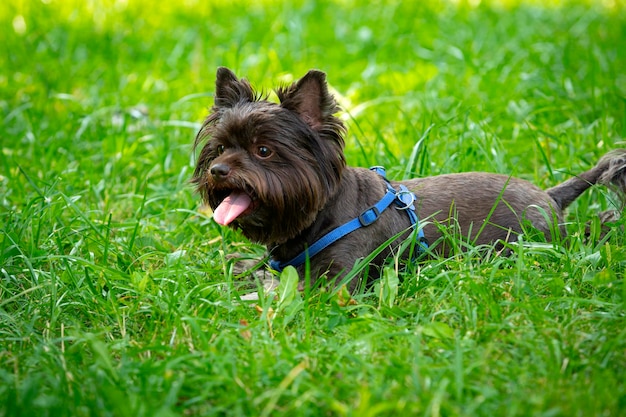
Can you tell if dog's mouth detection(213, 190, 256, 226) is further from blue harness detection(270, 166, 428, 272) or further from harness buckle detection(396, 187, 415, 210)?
harness buckle detection(396, 187, 415, 210)

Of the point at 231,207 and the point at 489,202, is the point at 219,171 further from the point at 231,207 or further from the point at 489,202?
the point at 489,202

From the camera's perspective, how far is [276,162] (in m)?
3.32

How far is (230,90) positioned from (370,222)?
995mm

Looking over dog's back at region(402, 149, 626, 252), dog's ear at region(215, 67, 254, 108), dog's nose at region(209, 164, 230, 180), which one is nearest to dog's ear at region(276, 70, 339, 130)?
dog's ear at region(215, 67, 254, 108)

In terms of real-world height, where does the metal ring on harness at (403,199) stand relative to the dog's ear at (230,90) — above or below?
below

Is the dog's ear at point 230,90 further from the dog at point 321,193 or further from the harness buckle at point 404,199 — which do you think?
the harness buckle at point 404,199

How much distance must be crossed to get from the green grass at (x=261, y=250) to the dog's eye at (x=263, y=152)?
1.86 ft

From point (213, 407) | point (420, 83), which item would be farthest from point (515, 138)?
point (213, 407)

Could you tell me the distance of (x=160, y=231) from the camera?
4.07m

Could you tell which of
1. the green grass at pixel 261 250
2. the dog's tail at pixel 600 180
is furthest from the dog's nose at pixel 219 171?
the dog's tail at pixel 600 180

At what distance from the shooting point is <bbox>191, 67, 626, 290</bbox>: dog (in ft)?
10.9

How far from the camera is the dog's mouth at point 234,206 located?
10.7 ft

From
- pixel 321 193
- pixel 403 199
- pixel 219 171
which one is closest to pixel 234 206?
pixel 219 171

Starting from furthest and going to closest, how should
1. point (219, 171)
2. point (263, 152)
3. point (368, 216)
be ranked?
point (368, 216) < point (263, 152) < point (219, 171)
